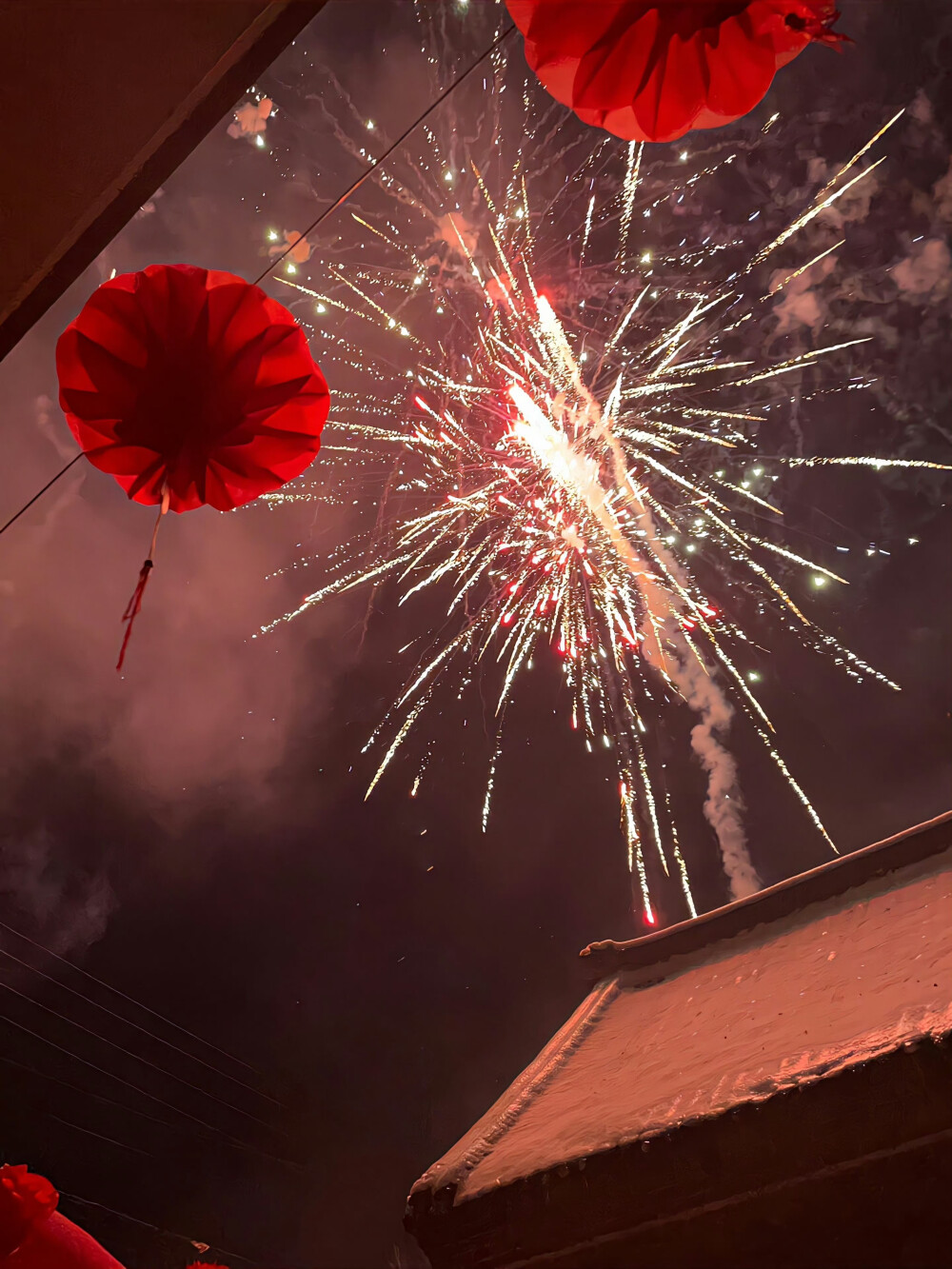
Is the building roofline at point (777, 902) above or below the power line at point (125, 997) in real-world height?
below

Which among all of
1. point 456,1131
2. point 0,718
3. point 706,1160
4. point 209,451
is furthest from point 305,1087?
point 209,451

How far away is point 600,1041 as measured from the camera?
16.1ft

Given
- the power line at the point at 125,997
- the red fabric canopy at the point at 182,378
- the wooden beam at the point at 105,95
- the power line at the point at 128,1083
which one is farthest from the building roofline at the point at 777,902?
the power line at the point at 128,1083

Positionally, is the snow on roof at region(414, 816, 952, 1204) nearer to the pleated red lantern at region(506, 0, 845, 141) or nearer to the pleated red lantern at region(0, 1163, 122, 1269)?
the pleated red lantern at region(0, 1163, 122, 1269)

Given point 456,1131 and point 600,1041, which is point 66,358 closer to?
point 600,1041

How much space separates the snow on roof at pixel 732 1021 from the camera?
2.39m

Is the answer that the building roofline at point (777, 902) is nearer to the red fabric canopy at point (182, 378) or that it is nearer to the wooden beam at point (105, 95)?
Answer: the red fabric canopy at point (182, 378)

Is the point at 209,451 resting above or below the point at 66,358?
below

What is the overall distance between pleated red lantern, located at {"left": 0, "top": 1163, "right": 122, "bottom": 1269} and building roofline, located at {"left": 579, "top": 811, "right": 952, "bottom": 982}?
454cm

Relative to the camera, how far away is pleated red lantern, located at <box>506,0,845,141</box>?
1.54 metres

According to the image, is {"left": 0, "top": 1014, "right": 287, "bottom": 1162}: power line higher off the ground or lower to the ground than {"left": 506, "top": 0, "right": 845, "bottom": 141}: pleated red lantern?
lower

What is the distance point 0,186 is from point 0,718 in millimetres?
6781

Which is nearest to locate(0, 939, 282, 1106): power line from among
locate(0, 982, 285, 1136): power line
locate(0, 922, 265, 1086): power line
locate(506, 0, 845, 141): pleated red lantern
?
locate(0, 922, 265, 1086): power line

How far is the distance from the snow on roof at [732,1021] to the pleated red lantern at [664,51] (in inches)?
99.0
